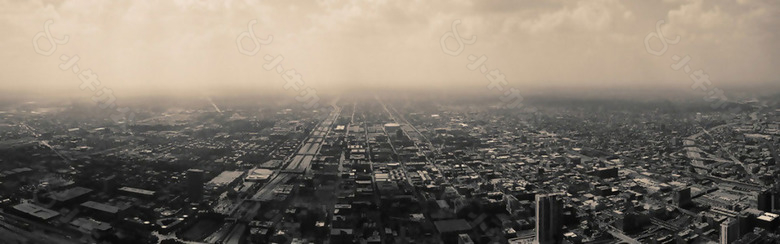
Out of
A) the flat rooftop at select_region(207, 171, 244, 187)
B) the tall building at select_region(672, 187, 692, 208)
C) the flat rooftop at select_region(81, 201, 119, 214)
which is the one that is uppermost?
the flat rooftop at select_region(81, 201, 119, 214)

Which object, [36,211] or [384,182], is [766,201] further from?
[36,211]

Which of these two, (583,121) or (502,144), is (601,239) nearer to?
(502,144)

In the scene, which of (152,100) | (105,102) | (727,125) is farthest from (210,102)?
(727,125)

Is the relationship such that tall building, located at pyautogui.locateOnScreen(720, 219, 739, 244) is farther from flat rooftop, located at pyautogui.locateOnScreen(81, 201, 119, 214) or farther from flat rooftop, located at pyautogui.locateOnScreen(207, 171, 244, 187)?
flat rooftop, located at pyautogui.locateOnScreen(81, 201, 119, 214)

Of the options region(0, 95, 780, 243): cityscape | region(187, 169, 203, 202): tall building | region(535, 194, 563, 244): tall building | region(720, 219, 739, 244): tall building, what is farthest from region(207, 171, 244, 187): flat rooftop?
region(720, 219, 739, 244): tall building

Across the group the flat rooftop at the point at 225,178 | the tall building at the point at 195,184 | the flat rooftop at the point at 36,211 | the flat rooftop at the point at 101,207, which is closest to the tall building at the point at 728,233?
the tall building at the point at 195,184

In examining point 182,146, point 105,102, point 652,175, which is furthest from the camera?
point 105,102
